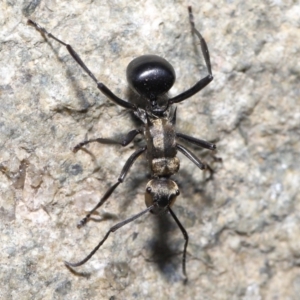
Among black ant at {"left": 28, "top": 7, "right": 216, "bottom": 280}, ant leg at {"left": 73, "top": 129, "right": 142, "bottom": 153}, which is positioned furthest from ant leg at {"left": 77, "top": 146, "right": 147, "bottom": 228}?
ant leg at {"left": 73, "top": 129, "right": 142, "bottom": 153}

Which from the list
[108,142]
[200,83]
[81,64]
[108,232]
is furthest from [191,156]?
[81,64]

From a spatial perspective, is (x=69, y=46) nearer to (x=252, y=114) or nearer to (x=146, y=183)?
(x=146, y=183)

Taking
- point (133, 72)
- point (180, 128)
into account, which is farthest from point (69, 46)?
point (180, 128)

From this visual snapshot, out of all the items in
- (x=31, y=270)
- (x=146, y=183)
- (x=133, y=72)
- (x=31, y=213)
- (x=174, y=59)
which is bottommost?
(x=31, y=270)

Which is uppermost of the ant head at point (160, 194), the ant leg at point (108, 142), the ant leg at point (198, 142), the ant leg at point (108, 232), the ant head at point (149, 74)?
the ant head at point (149, 74)

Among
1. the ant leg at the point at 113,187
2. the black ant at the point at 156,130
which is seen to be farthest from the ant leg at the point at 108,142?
the ant leg at the point at 113,187

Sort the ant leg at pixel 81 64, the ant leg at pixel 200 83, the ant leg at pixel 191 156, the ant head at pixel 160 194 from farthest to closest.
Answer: the ant leg at pixel 191 156
the ant leg at pixel 200 83
the ant head at pixel 160 194
the ant leg at pixel 81 64

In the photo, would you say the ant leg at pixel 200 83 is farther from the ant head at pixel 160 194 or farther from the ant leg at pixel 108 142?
the ant head at pixel 160 194

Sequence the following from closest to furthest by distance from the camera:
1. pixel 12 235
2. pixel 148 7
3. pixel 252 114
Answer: pixel 12 235 → pixel 148 7 → pixel 252 114

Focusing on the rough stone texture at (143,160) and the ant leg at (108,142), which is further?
the ant leg at (108,142)
